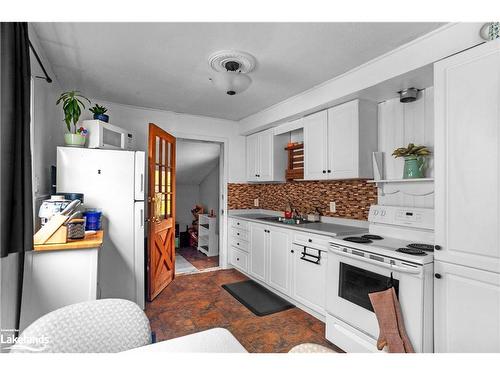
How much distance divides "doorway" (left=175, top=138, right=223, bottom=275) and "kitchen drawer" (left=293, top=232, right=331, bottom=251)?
5.80 feet

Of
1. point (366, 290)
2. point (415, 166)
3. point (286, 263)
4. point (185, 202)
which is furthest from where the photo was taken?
point (185, 202)

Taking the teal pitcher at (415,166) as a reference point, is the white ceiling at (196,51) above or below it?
above

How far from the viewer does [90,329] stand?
3.26 feet

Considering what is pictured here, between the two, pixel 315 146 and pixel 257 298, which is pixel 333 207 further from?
pixel 257 298

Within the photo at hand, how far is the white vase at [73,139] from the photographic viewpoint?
245 cm

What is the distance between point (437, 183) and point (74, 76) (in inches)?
123

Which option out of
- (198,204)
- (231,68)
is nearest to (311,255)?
(231,68)

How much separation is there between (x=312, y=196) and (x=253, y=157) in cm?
114

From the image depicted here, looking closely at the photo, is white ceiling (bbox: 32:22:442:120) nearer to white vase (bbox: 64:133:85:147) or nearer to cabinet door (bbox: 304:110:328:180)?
cabinet door (bbox: 304:110:328:180)

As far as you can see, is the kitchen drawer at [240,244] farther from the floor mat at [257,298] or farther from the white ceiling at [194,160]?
the white ceiling at [194,160]

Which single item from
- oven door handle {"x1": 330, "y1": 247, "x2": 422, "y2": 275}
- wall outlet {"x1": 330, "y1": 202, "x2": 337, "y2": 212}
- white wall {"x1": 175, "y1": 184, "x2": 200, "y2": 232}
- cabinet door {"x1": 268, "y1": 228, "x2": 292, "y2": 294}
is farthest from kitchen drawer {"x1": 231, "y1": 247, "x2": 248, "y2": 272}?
white wall {"x1": 175, "y1": 184, "x2": 200, "y2": 232}

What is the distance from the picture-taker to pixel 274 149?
12.1 ft

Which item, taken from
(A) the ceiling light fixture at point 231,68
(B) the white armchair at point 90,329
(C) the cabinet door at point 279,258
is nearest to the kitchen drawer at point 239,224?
(C) the cabinet door at point 279,258

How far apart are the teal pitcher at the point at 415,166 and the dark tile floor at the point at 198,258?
3064mm
